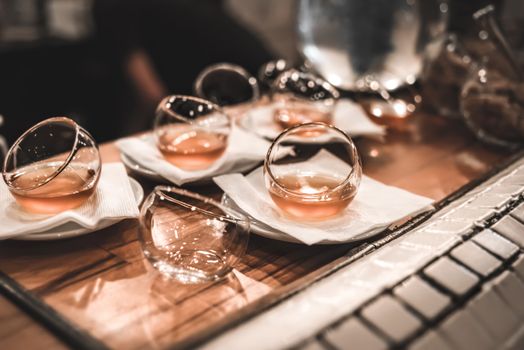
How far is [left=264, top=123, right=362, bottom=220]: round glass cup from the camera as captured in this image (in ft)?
3.34

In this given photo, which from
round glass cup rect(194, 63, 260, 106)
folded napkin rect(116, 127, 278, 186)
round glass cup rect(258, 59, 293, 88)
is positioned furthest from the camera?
round glass cup rect(258, 59, 293, 88)

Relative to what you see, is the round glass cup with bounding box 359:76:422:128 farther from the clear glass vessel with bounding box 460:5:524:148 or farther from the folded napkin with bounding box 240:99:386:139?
the clear glass vessel with bounding box 460:5:524:148

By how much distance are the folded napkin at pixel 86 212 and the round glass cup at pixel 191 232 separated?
75 millimetres

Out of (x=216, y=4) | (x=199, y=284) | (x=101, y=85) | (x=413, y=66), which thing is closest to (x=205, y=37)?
(x=216, y=4)

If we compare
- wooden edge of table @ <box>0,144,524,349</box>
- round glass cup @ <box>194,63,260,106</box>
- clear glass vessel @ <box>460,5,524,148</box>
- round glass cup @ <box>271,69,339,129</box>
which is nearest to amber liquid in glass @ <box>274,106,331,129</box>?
round glass cup @ <box>271,69,339,129</box>

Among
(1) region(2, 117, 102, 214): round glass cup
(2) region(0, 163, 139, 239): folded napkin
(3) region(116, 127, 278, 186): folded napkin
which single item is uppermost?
(1) region(2, 117, 102, 214): round glass cup

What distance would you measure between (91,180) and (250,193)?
0.94 feet

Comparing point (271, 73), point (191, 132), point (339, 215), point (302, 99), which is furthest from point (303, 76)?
point (339, 215)

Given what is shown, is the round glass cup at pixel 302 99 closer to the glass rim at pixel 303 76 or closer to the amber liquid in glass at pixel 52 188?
the glass rim at pixel 303 76

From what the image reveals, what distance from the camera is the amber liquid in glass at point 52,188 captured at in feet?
3.22

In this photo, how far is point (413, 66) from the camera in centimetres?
208

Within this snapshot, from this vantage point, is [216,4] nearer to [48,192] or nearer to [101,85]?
[101,85]

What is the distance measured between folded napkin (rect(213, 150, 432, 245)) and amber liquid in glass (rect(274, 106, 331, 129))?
0.34 metres

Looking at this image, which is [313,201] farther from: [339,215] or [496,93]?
[496,93]
